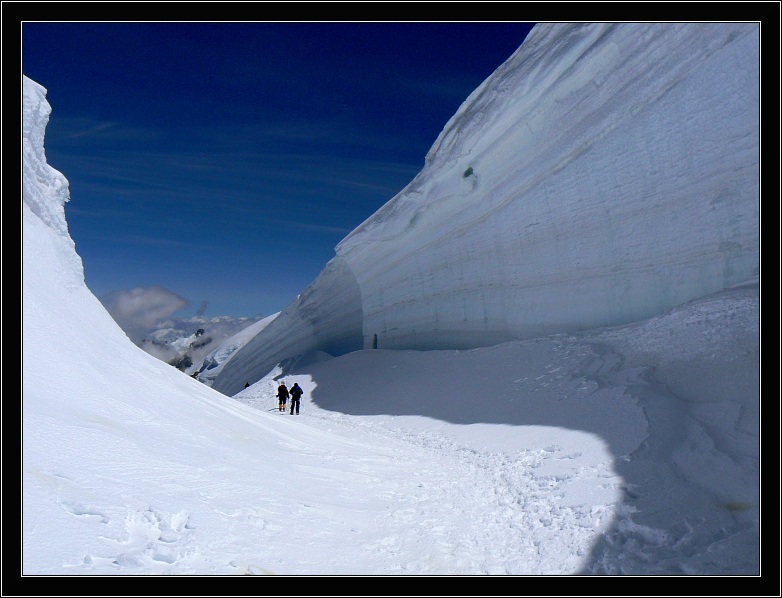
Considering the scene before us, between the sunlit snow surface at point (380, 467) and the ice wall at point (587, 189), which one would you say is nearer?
the sunlit snow surface at point (380, 467)

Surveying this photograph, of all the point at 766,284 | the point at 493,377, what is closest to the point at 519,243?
the point at 493,377

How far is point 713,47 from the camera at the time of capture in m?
6.71

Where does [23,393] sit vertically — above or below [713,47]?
below

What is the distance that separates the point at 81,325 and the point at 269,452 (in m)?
2.14

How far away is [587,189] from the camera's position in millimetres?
8930

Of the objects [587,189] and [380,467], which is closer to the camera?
[380,467]

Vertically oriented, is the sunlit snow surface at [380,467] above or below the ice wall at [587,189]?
below

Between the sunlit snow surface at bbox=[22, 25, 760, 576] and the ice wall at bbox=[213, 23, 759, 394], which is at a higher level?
the ice wall at bbox=[213, 23, 759, 394]

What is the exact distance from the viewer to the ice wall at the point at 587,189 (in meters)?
6.55

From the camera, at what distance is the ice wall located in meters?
6.55

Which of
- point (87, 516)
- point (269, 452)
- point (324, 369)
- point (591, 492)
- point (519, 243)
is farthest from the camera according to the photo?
point (324, 369)

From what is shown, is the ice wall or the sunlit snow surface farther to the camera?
the ice wall

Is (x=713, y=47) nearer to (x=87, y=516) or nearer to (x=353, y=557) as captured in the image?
(x=353, y=557)

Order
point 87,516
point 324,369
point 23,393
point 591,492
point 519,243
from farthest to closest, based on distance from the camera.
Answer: point 324,369, point 519,243, point 591,492, point 23,393, point 87,516
